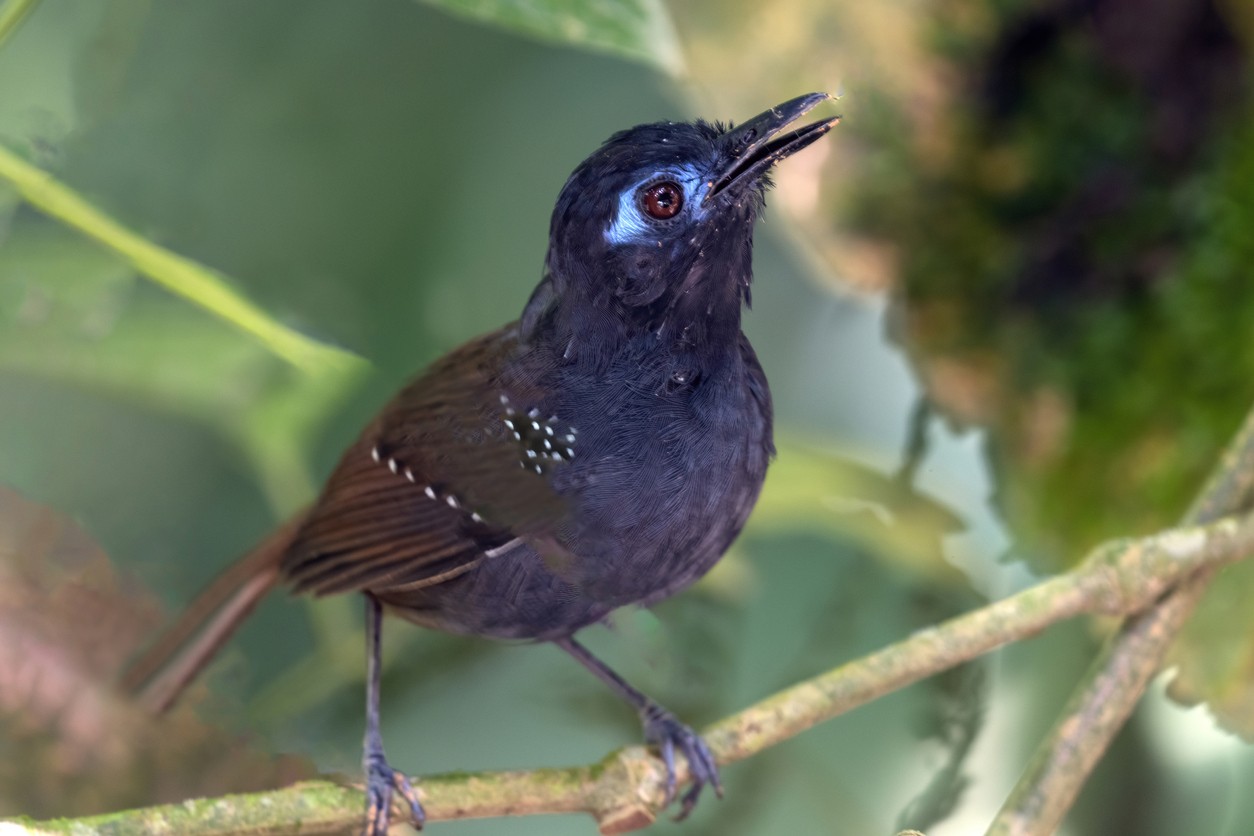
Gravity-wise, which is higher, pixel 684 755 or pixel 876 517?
pixel 876 517

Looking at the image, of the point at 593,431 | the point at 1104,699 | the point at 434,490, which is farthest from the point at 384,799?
the point at 1104,699

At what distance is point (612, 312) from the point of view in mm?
942

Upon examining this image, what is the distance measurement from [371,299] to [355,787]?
31.2 inches

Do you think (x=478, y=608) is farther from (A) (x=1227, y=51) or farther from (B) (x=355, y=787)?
(A) (x=1227, y=51)

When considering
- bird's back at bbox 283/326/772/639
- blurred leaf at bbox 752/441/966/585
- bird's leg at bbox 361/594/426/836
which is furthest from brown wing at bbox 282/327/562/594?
blurred leaf at bbox 752/441/966/585

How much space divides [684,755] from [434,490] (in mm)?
484

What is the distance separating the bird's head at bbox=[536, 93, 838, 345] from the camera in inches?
34.0

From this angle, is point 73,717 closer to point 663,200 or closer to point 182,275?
point 182,275

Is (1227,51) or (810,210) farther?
(810,210)

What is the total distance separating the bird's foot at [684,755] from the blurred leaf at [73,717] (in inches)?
16.9

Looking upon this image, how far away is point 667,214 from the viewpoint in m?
0.88

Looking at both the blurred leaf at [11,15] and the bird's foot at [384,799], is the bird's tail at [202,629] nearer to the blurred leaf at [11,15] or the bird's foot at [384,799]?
the bird's foot at [384,799]

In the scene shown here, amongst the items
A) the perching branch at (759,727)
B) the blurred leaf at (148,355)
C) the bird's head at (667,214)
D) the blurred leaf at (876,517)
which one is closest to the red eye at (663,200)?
the bird's head at (667,214)

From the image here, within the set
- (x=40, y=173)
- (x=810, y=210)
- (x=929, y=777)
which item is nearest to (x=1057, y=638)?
(x=929, y=777)
